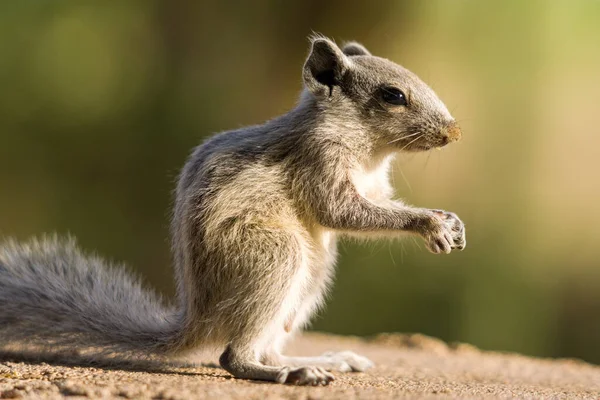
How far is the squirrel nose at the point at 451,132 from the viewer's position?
5168mm

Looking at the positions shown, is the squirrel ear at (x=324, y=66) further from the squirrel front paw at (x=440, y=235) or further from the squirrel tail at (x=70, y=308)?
the squirrel tail at (x=70, y=308)

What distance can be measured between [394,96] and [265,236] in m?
1.31

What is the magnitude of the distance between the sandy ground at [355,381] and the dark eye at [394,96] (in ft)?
5.49

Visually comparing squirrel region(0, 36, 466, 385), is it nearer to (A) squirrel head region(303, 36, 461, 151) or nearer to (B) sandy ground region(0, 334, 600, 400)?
(A) squirrel head region(303, 36, 461, 151)

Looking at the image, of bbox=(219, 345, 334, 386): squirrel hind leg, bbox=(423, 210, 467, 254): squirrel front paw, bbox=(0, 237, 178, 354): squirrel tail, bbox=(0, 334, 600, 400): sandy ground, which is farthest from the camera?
bbox=(0, 237, 178, 354): squirrel tail

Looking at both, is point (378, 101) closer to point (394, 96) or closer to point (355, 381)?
point (394, 96)

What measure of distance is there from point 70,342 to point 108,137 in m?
7.75

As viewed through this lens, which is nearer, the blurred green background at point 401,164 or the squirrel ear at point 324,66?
the squirrel ear at point 324,66

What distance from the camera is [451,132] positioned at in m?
5.17

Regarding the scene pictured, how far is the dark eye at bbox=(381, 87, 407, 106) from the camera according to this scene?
17.1 feet

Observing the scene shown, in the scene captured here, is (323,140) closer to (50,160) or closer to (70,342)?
(70,342)

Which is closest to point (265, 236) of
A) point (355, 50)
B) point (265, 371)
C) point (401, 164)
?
point (265, 371)

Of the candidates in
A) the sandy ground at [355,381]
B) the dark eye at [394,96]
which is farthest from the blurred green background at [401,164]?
the dark eye at [394,96]

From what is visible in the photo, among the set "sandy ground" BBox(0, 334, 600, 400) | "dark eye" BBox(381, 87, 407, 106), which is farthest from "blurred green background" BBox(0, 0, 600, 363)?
"dark eye" BBox(381, 87, 407, 106)
